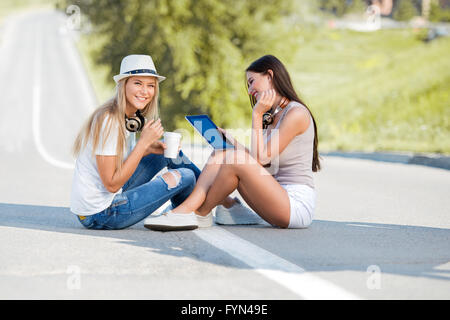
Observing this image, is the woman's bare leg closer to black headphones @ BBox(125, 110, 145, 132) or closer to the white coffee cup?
the white coffee cup

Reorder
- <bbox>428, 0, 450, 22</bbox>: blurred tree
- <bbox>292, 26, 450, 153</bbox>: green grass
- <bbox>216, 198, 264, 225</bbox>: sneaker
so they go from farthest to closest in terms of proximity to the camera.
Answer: <bbox>428, 0, 450, 22</bbox>: blurred tree < <bbox>292, 26, 450, 153</bbox>: green grass < <bbox>216, 198, 264, 225</bbox>: sneaker

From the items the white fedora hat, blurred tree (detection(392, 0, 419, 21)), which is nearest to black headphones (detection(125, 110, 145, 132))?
the white fedora hat

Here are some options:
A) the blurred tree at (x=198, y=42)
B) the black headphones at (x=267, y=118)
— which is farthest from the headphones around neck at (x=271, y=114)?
the blurred tree at (x=198, y=42)

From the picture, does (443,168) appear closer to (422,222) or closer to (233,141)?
(422,222)

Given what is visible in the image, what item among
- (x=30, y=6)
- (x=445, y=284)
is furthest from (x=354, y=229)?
(x=30, y=6)

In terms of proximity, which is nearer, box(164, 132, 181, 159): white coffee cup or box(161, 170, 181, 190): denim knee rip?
box(164, 132, 181, 159): white coffee cup

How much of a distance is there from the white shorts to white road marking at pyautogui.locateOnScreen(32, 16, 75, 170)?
8.21 meters

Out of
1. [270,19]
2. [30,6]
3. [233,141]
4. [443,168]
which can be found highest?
[30,6]

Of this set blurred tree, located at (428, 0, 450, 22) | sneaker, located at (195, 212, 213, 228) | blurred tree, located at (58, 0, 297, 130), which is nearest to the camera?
sneaker, located at (195, 212, 213, 228)

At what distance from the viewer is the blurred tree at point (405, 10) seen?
48.7 m

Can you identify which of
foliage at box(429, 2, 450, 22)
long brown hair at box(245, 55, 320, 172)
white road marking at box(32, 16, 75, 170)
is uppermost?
foliage at box(429, 2, 450, 22)

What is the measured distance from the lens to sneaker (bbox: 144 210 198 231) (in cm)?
602
